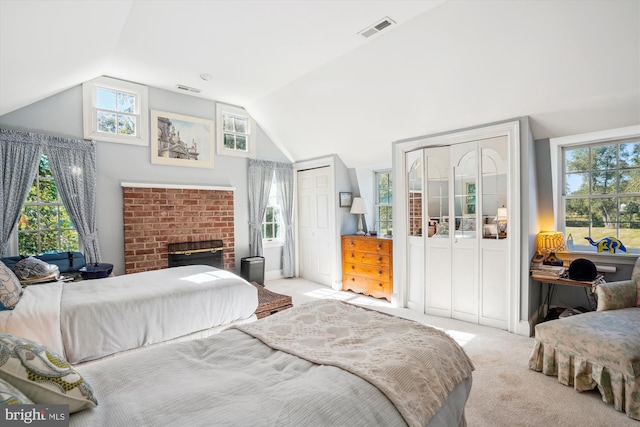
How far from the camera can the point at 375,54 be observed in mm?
3314

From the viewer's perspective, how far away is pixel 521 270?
3.35 metres

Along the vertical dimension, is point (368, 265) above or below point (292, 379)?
below

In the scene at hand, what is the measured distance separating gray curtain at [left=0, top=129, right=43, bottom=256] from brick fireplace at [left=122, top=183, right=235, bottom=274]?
37.9 inches

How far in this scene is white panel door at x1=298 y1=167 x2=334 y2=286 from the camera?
5547 millimetres

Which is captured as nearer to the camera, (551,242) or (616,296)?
(616,296)

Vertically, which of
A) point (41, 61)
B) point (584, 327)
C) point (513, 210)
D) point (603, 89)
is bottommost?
point (584, 327)

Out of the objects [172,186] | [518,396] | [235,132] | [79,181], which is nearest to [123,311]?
[79,181]

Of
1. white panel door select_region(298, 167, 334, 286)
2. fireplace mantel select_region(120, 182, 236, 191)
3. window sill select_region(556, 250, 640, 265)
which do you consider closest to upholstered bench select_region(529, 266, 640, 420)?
window sill select_region(556, 250, 640, 265)

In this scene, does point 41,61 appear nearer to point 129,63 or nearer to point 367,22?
point 129,63

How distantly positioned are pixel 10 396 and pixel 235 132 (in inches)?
199

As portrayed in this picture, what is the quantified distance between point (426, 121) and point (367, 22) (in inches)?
58.5

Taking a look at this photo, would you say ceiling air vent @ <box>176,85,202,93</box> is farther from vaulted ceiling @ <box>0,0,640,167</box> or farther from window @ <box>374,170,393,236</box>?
window @ <box>374,170,393,236</box>

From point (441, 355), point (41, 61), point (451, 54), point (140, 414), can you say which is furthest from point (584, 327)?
point (41, 61)

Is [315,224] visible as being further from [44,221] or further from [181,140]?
[44,221]
